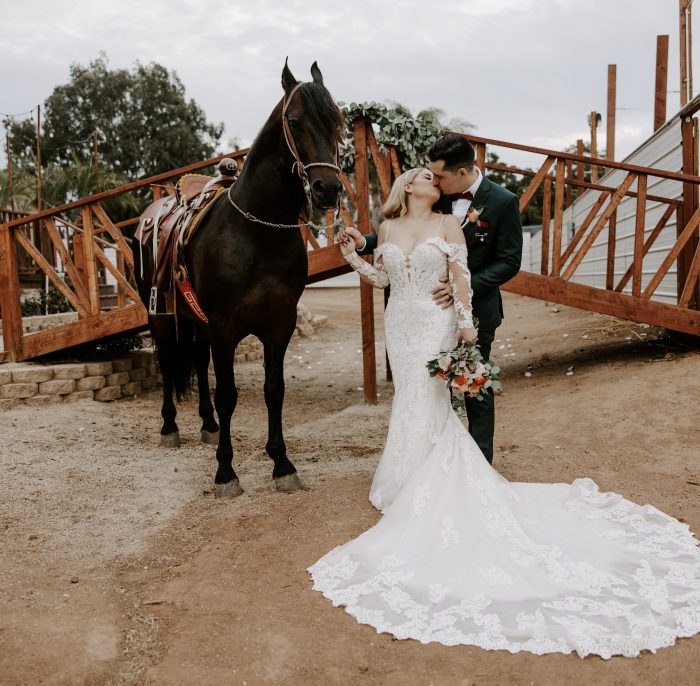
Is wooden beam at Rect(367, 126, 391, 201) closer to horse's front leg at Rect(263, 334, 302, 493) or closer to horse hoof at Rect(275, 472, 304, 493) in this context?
horse's front leg at Rect(263, 334, 302, 493)

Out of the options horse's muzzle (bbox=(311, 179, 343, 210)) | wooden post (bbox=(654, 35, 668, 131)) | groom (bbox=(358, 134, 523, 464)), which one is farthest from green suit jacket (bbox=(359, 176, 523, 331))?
wooden post (bbox=(654, 35, 668, 131))

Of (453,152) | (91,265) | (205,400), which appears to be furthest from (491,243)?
(91,265)

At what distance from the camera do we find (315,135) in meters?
3.72

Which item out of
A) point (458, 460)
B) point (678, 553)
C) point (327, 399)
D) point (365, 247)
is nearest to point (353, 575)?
point (458, 460)

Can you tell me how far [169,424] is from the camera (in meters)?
5.84

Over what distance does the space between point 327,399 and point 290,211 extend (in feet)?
14.1

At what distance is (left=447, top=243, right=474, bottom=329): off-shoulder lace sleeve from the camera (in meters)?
3.62

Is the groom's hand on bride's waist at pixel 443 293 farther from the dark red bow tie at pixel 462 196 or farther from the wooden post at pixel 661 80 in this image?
the wooden post at pixel 661 80

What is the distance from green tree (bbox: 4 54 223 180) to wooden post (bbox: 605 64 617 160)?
20.3m

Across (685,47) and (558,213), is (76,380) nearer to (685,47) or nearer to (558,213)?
(558,213)

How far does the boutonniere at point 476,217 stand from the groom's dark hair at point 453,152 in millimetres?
249

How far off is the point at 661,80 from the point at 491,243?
1090 centimetres

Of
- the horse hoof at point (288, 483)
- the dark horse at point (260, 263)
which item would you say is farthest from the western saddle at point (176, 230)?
the horse hoof at point (288, 483)

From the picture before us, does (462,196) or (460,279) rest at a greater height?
(462,196)
